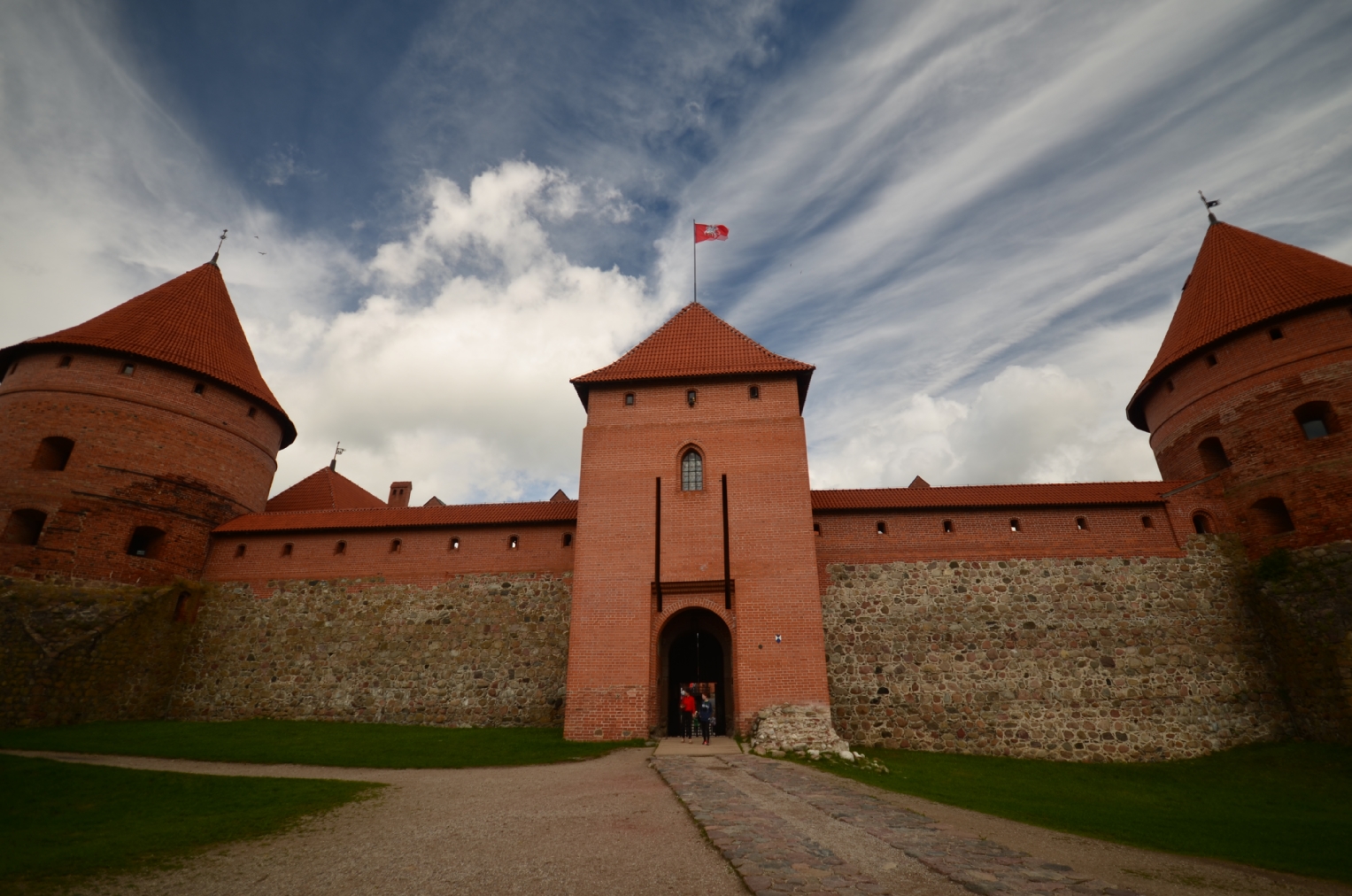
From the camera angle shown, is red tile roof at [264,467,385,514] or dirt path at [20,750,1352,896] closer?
dirt path at [20,750,1352,896]

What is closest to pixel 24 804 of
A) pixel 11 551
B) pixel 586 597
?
pixel 586 597

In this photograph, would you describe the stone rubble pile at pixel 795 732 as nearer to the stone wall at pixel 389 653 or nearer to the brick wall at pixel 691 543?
the brick wall at pixel 691 543

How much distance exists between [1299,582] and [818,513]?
979 cm

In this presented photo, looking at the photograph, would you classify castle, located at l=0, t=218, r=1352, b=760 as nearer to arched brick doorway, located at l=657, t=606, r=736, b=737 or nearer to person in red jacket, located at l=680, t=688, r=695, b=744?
arched brick doorway, located at l=657, t=606, r=736, b=737

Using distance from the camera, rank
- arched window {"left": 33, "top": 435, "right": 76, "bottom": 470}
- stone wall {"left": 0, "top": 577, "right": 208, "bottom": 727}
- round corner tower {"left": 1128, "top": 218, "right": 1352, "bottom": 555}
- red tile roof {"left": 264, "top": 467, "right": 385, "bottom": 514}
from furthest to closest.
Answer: red tile roof {"left": 264, "top": 467, "right": 385, "bottom": 514}, arched window {"left": 33, "top": 435, "right": 76, "bottom": 470}, round corner tower {"left": 1128, "top": 218, "right": 1352, "bottom": 555}, stone wall {"left": 0, "top": 577, "right": 208, "bottom": 727}

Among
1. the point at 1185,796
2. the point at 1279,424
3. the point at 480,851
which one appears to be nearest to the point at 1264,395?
the point at 1279,424

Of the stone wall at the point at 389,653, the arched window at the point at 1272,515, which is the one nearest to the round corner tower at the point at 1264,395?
the arched window at the point at 1272,515

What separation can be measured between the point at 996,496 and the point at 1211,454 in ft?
18.8

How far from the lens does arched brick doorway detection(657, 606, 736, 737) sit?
13.2 m

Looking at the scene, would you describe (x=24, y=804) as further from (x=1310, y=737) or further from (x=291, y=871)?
(x=1310, y=737)

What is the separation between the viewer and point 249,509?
1795 centimetres

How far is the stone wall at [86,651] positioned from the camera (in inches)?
501

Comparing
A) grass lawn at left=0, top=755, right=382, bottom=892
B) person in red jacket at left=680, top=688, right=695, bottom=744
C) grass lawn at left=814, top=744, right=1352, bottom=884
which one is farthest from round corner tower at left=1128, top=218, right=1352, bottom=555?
grass lawn at left=0, top=755, right=382, bottom=892

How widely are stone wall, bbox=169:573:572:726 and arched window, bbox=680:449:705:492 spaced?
3.76 m
